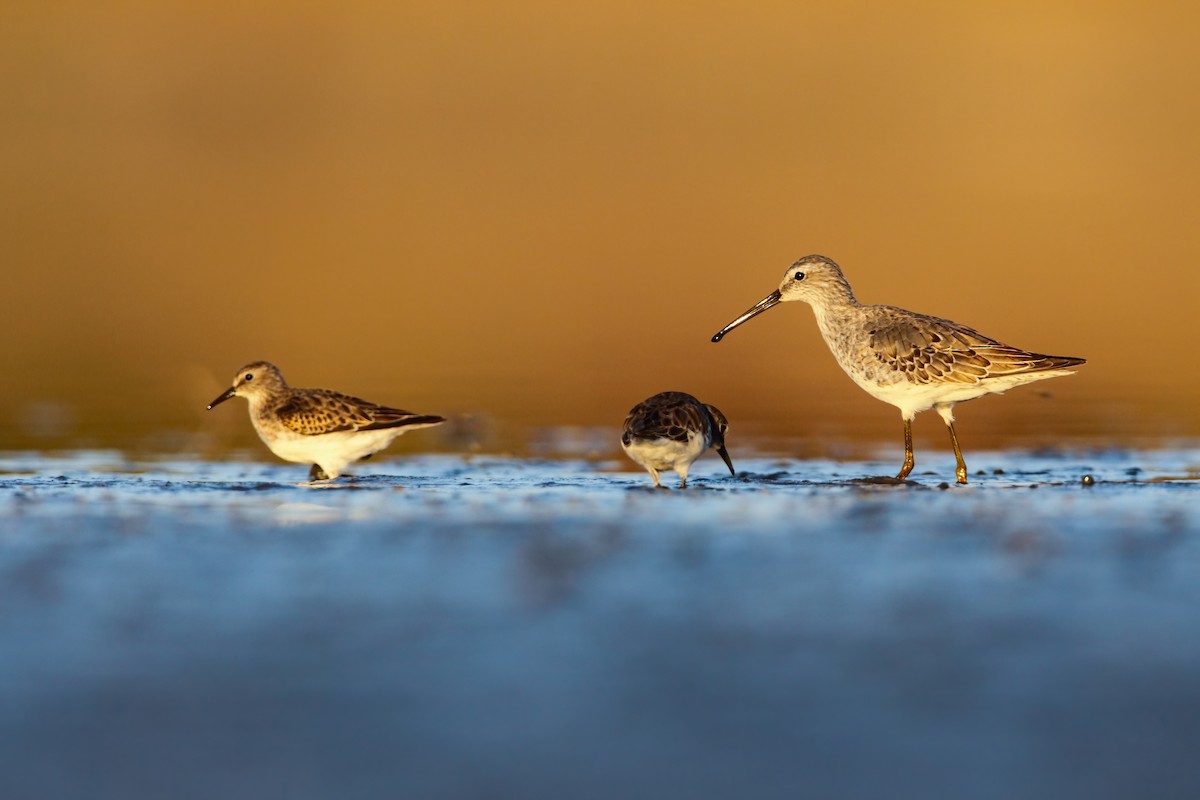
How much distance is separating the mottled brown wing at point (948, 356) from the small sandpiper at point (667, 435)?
133 centimetres

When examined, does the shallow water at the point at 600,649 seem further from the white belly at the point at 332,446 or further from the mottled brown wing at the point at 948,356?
the mottled brown wing at the point at 948,356

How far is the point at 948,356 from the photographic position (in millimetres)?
11562

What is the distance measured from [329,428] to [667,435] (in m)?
2.19

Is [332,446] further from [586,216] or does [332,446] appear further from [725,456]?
[586,216]

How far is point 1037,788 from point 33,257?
82.1 feet

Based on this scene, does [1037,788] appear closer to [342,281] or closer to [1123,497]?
[1123,497]

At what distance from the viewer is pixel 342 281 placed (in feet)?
83.8

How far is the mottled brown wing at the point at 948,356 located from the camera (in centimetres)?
1145

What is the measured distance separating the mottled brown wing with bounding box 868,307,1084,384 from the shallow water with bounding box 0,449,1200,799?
103 inches

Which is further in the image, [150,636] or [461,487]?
[461,487]

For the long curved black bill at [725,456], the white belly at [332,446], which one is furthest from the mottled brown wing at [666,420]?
the white belly at [332,446]

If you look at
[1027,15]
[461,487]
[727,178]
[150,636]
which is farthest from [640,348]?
[1027,15]

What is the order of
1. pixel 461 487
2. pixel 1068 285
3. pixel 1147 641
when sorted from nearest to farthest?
1. pixel 1147 641
2. pixel 461 487
3. pixel 1068 285

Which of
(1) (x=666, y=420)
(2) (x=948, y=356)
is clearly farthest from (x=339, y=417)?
(2) (x=948, y=356)
